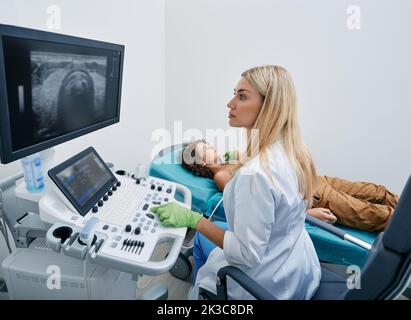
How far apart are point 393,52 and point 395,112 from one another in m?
0.47

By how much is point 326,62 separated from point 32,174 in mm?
2215

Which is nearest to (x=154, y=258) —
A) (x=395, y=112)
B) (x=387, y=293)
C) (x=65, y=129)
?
(x=65, y=129)

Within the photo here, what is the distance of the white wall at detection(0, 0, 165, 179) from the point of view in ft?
3.81

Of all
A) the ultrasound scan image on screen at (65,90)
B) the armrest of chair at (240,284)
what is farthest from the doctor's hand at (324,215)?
the ultrasound scan image on screen at (65,90)

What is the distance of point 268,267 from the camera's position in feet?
3.14

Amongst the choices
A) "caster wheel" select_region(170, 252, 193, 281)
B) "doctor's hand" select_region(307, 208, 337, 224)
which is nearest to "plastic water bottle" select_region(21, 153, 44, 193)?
"caster wheel" select_region(170, 252, 193, 281)

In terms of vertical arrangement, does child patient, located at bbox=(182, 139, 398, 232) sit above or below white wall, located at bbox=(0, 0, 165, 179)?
below

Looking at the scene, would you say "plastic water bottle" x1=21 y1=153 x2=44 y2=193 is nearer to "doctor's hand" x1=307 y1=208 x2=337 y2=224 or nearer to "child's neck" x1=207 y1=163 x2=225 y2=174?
"child's neck" x1=207 y1=163 x2=225 y2=174

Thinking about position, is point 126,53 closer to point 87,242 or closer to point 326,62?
point 87,242

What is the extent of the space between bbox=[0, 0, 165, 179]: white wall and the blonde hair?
1.04 m

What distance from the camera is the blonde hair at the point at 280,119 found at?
93 cm

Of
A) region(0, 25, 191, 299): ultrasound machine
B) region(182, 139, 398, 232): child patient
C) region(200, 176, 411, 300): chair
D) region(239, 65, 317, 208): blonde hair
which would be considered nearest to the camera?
region(200, 176, 411, 300): chair

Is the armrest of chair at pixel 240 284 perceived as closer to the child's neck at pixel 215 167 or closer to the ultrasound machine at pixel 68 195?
the ultrasound machine at pixel 68 195
